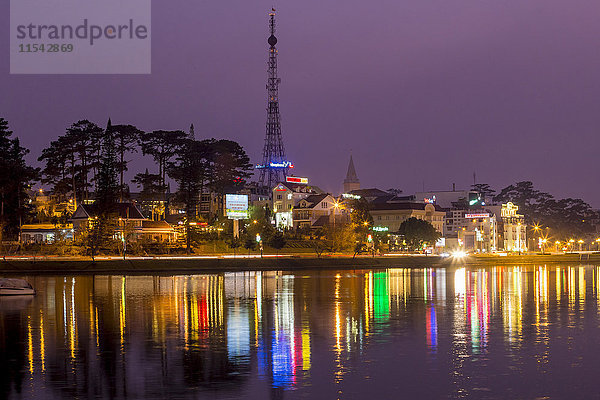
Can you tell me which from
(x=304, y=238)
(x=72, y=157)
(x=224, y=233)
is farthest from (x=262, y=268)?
(x=72, y=157)

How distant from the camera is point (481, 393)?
1931 centimetres

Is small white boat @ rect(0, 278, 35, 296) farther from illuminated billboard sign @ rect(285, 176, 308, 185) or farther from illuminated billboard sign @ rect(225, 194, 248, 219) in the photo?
illuminated billboard sign @ rect(285, 176, 308, 185)

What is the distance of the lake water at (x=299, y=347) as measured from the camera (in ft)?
66.1

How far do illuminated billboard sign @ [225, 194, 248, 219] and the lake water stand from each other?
6855cm

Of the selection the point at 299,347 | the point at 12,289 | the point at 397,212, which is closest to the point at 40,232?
the point at 12,289

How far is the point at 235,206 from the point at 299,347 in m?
92.1

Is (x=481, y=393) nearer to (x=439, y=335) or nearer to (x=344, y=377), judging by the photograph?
(x=344, y=377)

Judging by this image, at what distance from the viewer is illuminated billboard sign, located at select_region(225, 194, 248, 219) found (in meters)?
117

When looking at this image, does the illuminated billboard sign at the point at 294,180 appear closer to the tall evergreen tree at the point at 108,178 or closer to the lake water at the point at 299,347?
the tall evergreen tree at the point at 108,178

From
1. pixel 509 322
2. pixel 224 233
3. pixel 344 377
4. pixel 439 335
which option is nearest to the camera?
pixel 344 377

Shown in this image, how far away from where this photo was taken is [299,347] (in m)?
26.8

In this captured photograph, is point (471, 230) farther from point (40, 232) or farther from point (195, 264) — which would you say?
point (40, 232)

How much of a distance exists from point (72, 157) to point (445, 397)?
111441mm

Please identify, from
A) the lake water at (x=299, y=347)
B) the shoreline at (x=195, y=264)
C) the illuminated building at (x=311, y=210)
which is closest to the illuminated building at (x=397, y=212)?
the illuminated building at (x=311, y=210)
